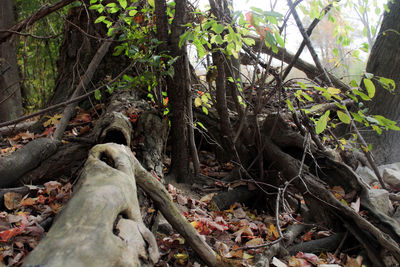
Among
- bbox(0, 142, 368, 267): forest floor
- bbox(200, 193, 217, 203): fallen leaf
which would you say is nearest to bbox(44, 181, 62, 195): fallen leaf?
bbox(0, 142, 368, 267): forest floor

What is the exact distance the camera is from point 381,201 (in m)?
2.89

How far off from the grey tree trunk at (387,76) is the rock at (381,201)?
1950 mm

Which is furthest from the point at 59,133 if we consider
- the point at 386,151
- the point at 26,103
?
the point at 26,103

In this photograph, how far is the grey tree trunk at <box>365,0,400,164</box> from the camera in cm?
450

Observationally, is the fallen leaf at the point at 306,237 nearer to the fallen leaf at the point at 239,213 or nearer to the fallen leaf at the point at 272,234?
the fallen leaf at the point at 272,234

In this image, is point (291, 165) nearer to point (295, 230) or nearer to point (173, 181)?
point (295, 230)

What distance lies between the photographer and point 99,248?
1.04m

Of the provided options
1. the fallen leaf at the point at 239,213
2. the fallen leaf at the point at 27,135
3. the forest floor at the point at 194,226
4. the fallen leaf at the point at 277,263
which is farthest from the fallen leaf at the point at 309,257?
the fallen leaf at the point at 27,135

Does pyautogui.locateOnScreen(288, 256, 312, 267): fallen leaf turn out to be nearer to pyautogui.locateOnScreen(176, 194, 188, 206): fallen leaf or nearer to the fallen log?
pyautogui.locateOnScreen(176, 194, 188, 206): fallen leaf

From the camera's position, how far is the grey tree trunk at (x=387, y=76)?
14.7 feet

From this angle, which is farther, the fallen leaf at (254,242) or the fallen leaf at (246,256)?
the fallen leaf at (254,242)

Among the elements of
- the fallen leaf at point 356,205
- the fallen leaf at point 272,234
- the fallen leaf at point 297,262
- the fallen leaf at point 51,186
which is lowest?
the fallen leaf at point 272,234

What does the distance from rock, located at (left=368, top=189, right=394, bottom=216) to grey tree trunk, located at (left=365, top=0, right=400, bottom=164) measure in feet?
6.40

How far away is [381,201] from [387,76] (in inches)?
98.2
